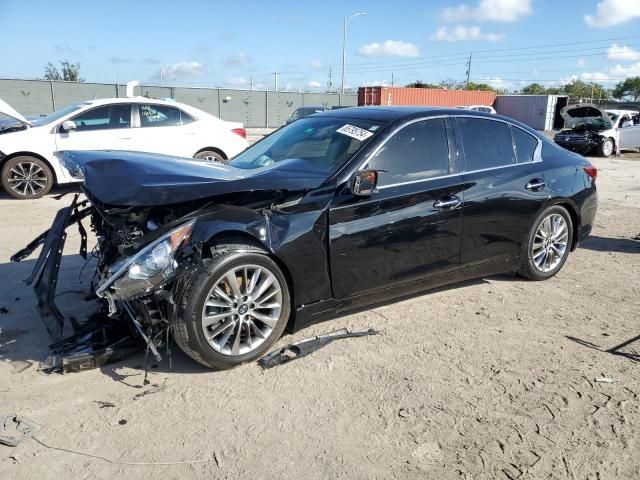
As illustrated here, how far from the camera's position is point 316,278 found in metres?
3.73

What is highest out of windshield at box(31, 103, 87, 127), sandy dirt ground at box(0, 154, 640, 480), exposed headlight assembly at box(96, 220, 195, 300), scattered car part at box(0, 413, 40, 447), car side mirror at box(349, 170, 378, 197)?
windshield at box(31, 103, 87, 127)

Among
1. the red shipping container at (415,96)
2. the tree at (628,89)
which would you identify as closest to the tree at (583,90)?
the tree at (628,89)

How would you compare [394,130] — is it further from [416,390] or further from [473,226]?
[416,390]

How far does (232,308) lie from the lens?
3.45 metres

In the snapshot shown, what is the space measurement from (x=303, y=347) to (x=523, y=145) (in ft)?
9.41

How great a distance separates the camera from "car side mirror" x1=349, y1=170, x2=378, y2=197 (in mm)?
3713

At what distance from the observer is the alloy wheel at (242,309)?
11.1 ft

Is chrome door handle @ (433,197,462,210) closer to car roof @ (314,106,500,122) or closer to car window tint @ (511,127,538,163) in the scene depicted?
car roof @ (314,106,500,122)

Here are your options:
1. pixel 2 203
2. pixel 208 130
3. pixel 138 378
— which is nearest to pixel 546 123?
pixel 208 130

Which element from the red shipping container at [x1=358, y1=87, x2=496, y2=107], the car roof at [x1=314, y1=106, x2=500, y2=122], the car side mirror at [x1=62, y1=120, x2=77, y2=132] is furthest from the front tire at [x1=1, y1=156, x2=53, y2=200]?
the red shipping container at [x1=358, y1=87, x2=496, y2=107]

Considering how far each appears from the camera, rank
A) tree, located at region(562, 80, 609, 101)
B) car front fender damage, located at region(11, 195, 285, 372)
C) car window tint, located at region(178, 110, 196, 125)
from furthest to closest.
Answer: tree, located at region(562, 80, 609, 101) < car window tint, located at region(178, 110, 196, 125) < car front fender damage, located at region(11, 195, 285, 372)

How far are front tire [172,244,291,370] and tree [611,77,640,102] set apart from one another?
91.6m

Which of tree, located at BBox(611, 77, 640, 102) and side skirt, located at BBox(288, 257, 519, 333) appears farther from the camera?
tree, located at BBox(611, 77, 640, 102)

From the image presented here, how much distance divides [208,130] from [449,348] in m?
7.79
